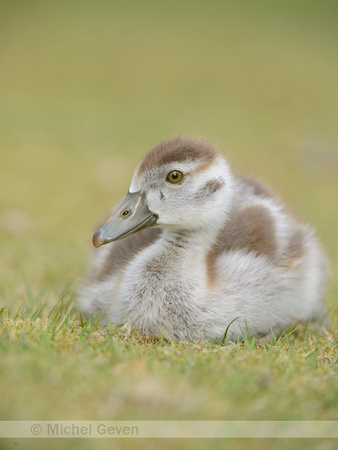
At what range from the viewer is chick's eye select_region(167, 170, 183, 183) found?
3.08m

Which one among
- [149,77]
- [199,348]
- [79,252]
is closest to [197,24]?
[149,77]

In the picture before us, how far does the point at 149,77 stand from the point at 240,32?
5.92m

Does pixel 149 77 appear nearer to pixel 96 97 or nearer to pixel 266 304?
pixel 96 97

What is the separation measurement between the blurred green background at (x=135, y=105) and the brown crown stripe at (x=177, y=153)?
0.33m

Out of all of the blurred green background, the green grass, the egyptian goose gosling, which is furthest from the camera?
the blurred green background

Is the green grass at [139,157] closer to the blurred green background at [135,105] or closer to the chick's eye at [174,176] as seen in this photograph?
the blurred green background at [135,105]

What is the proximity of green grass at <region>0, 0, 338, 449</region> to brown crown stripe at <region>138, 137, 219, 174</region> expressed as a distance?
1.54ft

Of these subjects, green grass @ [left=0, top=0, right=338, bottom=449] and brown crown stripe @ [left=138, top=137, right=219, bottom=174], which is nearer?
green grass @ [left=0, top=0, right=338, bottom=449]

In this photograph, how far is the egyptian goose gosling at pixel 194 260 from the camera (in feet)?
9.90

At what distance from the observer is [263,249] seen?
331cm
